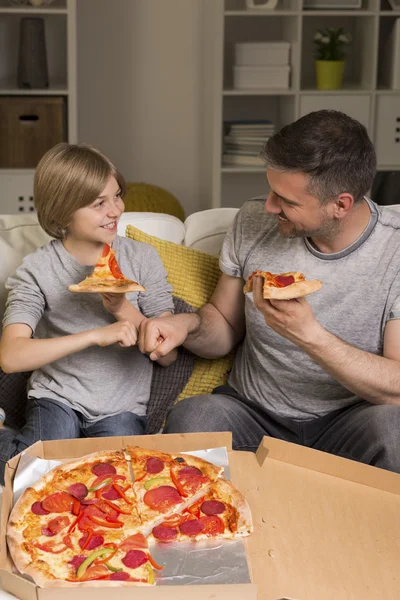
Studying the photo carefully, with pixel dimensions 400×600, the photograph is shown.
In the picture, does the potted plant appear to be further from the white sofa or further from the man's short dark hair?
the man's short dark hair

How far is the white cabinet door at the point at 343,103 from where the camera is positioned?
14.8ft

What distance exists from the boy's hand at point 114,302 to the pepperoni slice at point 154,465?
1.67 ft

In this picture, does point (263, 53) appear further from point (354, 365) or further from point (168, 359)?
point (354, 365)

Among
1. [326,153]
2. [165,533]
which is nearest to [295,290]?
[326,153]

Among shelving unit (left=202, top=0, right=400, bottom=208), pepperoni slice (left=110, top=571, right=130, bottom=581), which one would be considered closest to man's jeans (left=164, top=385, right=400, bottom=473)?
pepperoni slice (left=110, top=571, right=130, bottom=581)

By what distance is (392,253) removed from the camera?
2037 mm

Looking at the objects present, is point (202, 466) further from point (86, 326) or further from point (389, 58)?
point (389, 58)

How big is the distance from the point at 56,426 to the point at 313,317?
668mm

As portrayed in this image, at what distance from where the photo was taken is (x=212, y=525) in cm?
→ 144

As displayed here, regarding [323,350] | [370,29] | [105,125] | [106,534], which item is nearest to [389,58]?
[370,29]

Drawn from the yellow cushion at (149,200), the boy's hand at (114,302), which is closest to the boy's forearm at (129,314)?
the boy's hand at (114,302)

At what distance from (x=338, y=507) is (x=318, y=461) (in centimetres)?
12

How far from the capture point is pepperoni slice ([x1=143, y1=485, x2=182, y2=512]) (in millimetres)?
1503

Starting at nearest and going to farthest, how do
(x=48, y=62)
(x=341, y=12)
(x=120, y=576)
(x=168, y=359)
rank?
(x=120, y=576) < (x=168, y=359) < (x=341, y=12) < (x=48, y=62)
